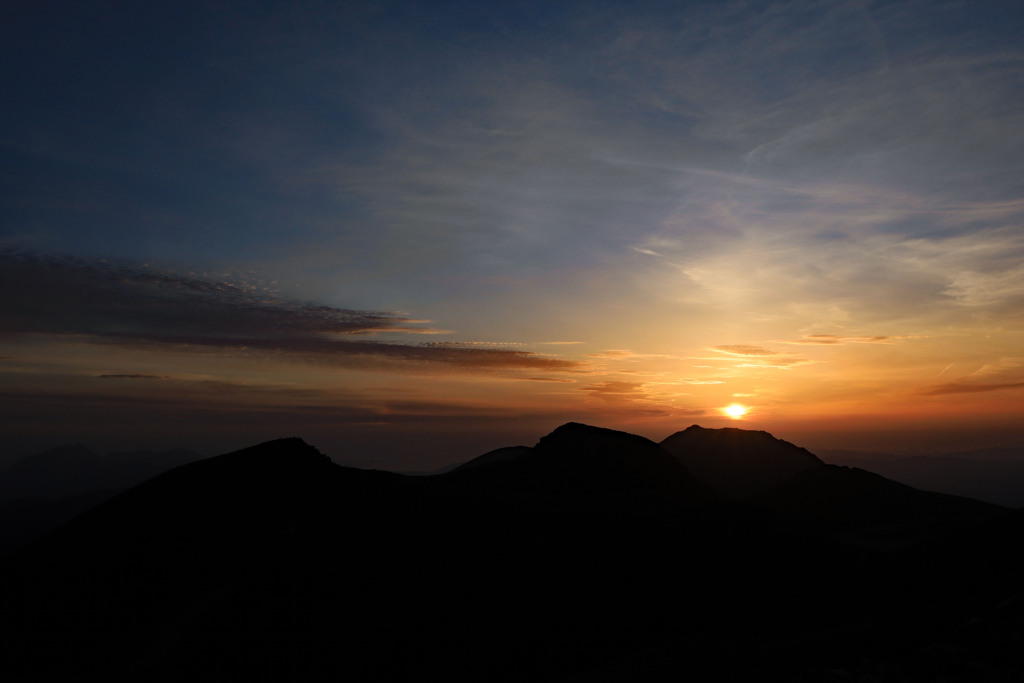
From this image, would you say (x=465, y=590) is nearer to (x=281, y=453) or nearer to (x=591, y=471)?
(x=281, y=453)

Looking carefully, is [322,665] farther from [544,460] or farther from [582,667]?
[544,460]

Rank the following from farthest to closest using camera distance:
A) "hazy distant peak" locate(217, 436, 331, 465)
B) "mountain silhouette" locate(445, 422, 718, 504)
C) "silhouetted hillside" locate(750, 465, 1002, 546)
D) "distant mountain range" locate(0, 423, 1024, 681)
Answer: "silhouetted hillside" locate(750, 465, 1002, 546)
"mountain silhouette" locate(445, 422, 718, 504)
"hazy distant peak" locate(217, 436, 331, 465)
"distant mountain range" locate(0, 423, 1024, 681)

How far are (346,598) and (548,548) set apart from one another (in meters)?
15.8

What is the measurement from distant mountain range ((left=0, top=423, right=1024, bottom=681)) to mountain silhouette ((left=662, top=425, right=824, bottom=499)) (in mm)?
55872

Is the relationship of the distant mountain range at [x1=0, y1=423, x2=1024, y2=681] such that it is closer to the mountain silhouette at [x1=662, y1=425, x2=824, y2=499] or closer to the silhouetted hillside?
the silhouetted hillside

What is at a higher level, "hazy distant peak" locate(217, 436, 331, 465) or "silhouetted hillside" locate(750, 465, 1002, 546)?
"hazy distant peak" locate(217, 436, 331, 465)

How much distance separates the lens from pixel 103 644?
30.8 meters

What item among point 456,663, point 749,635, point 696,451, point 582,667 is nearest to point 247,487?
point 456,663

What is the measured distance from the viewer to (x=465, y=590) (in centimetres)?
3697

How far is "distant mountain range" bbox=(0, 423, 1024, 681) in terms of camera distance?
2642 cm

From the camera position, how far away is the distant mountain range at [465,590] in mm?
26422

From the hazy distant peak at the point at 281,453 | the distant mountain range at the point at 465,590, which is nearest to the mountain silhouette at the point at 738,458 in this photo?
the distant mountain range at the point at 465,590

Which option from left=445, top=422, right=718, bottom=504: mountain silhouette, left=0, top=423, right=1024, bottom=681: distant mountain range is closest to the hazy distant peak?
left=0, top=423, right=1024, bottom=681: distant mountain range

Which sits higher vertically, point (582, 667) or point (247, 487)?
point (247, 487)
